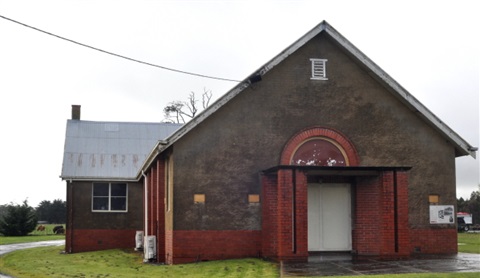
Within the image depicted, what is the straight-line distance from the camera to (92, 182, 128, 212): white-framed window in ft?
119

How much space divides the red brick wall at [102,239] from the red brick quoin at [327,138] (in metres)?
15.1

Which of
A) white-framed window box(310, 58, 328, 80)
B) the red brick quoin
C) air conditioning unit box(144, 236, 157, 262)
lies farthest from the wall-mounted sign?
air conditioning unit box(144, 236, 157, 262)

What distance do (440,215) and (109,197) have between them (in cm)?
1846

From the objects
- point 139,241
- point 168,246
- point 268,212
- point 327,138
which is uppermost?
point 327,138

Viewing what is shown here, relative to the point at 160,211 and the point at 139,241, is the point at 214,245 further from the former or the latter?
the point at 139,241

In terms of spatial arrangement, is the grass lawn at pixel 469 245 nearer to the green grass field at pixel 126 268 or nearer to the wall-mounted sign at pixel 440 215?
the wall-mounted sign at pixel 440 215

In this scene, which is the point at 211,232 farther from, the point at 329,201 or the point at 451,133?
the point at 451,133

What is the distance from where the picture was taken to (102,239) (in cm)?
3575

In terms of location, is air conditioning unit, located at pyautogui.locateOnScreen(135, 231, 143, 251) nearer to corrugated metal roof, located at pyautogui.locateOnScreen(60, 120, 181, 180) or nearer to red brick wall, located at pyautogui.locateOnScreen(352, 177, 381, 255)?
corrugated metal roof, located at pyautogui.locateOnScreen(60, 120, 181, 180)

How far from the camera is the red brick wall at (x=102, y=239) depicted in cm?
3550

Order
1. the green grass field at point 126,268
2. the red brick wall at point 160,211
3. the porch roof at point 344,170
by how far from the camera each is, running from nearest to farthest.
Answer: the green grass field at point 126,268 → the porch roof at point 344,170 → the red brick wall at point 160,211

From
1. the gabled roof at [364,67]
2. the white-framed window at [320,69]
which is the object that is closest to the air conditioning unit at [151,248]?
the gabled roof at [364,67]

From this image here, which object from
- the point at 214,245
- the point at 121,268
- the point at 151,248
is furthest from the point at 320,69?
the point at 121,268

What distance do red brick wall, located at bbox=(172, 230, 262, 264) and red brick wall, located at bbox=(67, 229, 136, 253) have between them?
13925 millimetres
